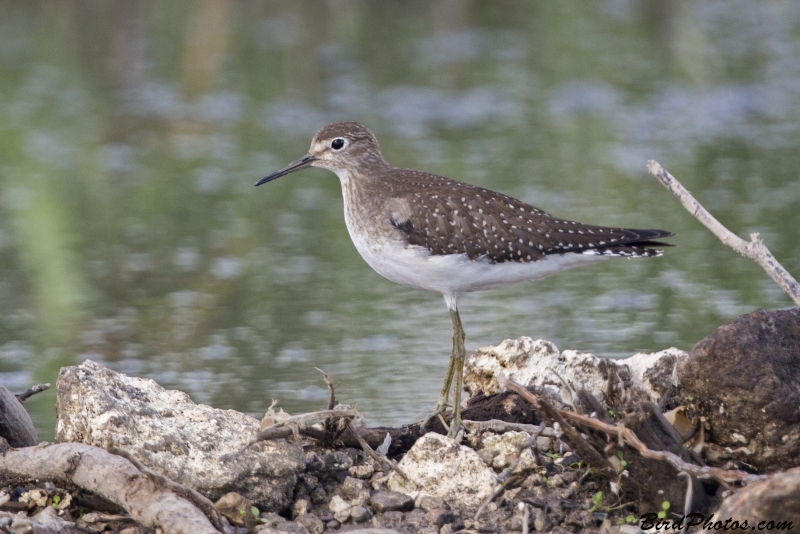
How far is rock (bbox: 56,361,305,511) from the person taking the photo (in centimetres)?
497

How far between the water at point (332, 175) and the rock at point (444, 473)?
162cm

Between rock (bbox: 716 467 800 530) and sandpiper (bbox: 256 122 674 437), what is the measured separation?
198 centimetres

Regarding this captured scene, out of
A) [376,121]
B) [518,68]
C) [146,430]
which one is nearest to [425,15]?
[518,68]

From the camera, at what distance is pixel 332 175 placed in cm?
1259

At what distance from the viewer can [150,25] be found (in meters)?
18.1

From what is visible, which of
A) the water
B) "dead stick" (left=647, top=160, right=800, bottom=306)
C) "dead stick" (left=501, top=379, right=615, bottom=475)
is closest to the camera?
"dead stick" (left=501, top=379, right=615, bottom=475)

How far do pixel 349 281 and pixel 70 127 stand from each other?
20.0 ft

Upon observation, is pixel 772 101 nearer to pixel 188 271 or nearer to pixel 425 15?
pixel 425 15

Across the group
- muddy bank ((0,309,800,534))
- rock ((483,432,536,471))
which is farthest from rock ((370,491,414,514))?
rock ((483,432,536,471))

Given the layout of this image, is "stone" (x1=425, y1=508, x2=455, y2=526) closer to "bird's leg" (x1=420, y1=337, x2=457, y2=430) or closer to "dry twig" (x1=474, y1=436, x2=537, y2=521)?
"dry twig" (x1=474, y1=436, x2=537, y2=521)

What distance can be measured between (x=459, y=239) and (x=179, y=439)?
1967 millimetres

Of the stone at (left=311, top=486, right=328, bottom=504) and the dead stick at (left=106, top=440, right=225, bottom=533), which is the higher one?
the dead stick at (left=106, top=440, right=225, bottom=533)

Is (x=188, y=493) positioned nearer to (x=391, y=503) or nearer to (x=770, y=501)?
(x=391, y=503)

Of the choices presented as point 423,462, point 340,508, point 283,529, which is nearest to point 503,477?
point 423,462
